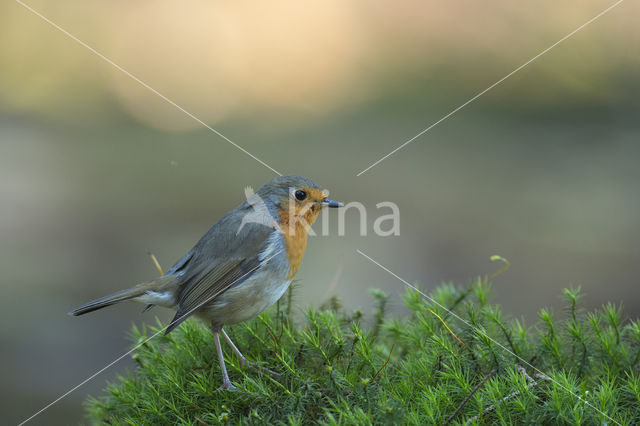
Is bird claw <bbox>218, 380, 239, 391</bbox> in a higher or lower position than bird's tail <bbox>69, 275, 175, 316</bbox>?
lower

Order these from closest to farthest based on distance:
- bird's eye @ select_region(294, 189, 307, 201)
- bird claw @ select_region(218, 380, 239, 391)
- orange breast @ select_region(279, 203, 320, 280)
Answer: bird claw @ select_region(218, 380, 239, 391)
orange breast @ select_region(279, 203, 320, 280)
bird's eye @ select_region(294, 189, 307, 201)

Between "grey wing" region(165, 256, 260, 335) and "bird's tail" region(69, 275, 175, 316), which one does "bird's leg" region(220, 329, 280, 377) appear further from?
"bird's tail" region(69, 275, 175, 316)

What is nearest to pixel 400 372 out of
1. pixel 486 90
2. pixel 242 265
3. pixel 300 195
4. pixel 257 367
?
pixel 257 367

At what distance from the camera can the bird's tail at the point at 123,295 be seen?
2.84m

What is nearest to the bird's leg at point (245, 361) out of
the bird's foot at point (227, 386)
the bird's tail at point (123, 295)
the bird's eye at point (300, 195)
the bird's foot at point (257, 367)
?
the bird's foot at point (257, 367)

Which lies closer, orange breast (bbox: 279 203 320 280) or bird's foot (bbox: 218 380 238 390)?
bird's foot (bbox: 218 380 238 390)

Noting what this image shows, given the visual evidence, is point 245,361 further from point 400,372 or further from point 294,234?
point 294,234

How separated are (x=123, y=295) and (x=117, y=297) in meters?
0.04

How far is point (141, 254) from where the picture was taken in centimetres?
604

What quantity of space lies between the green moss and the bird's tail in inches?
9.9

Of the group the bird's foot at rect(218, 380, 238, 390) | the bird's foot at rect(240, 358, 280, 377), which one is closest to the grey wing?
the bird's foot at rect(240, 358, 280, 377)

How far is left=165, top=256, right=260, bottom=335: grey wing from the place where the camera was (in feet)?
9.64

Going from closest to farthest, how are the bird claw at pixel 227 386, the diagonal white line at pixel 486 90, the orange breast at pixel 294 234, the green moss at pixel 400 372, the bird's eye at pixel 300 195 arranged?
the green moss at pixel 400 372 < the bird claw at pixel 227 386 < the orange breast at pixel 294 234 < the bird's eye at pixel 300 195 < the diagonal white line at pixel 486 90

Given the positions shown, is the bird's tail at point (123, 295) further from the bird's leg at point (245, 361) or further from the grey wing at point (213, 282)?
the bird's leg at point (245, 361)
